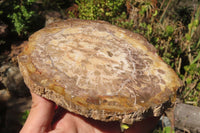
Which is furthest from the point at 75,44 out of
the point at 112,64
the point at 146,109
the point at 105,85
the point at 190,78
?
the point at 190,78

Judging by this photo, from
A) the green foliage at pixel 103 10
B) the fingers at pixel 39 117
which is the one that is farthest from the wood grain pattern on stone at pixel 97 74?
the green foliage at pixel 103 10

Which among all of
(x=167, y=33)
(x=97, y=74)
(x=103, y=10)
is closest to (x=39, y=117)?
(x=97, y=74)

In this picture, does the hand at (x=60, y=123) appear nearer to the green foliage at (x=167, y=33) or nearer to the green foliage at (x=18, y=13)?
Result: the green foliage at (x=167, y=33)

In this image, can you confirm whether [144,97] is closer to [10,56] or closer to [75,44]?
[75,44]

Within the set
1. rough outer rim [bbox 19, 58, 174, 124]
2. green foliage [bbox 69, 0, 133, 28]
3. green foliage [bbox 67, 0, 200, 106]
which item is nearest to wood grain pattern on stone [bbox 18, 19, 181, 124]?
rough outer rim [bbox 19, 58, 174, 124]

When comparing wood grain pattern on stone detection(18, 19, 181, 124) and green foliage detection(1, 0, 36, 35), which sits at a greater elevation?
wood grain pattern on stone detection(18, 19, 181, 124)

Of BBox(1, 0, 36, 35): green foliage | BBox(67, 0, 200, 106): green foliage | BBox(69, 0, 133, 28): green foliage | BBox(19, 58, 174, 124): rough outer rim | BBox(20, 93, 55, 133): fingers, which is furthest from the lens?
BBox(69, 0, 133, 28): green foliage

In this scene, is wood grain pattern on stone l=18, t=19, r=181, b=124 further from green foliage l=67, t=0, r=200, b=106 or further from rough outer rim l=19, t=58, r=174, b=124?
green foliage l=67, t=0, r=200, b=106
